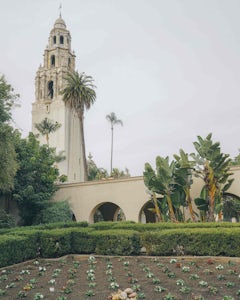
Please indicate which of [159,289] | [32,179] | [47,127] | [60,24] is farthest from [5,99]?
[60,24]

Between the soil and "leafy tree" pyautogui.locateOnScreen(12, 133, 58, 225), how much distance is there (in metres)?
10.5

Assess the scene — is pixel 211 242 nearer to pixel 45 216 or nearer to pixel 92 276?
pixel 92 276

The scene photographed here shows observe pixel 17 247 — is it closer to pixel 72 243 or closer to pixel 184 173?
pixel 72 243

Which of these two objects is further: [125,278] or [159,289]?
[125,278]

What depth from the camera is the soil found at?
672 centimetres

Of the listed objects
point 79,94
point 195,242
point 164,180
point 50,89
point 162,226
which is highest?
point 50,89

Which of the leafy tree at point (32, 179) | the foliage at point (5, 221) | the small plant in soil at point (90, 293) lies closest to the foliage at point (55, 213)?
the leafy tree at point (32, 179)

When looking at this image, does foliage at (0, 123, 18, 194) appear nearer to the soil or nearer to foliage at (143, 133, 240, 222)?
the soil

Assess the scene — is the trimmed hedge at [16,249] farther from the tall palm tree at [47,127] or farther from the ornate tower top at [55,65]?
the ornate tower top at [55,65]

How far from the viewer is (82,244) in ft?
38.6

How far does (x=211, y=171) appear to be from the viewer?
15703 mm

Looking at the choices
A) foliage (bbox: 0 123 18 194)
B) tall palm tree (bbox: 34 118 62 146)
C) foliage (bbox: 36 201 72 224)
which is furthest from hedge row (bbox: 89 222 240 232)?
tall palm tree (bbox: 34 118 62 146)

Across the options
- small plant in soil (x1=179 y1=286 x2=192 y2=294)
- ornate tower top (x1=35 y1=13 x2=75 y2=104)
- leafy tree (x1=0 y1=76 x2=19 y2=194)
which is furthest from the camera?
ornate tower top (x1=35 y1=13 x2=75 y2=104)

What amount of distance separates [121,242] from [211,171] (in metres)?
6.69
